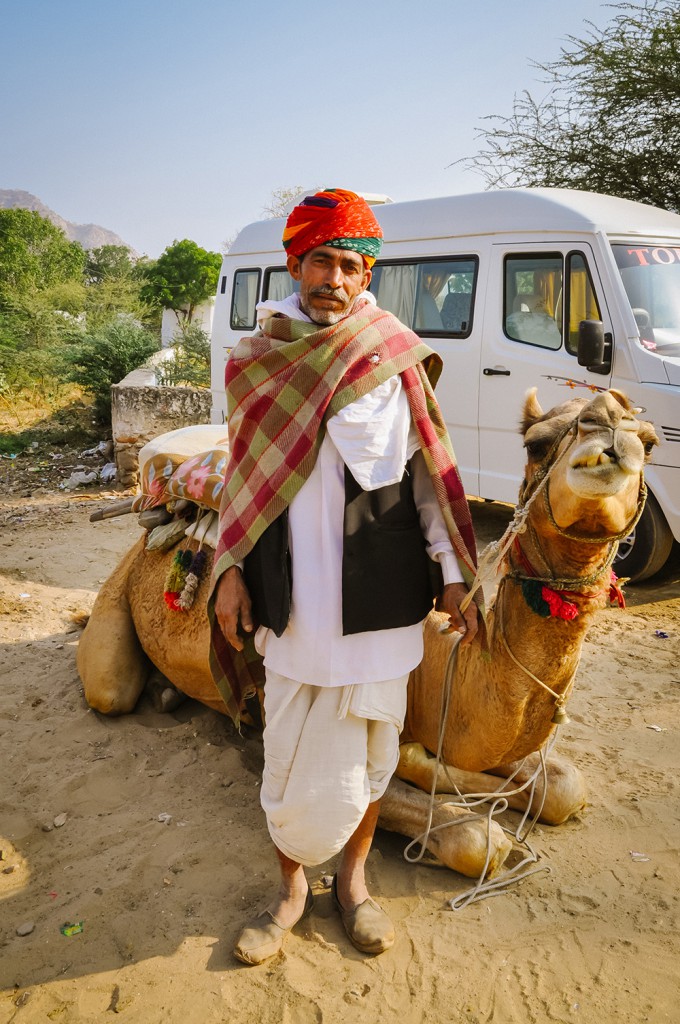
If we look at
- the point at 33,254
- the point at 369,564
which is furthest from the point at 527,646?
the point at 33,254

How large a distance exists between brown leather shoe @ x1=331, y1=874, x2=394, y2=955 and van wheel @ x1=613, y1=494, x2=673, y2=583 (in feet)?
12.9

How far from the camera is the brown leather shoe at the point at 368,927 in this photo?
2.51 metres

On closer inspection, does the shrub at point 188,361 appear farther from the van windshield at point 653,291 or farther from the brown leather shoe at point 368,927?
the brown leather shoe at point 368,927

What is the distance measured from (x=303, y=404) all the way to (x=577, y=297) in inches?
177

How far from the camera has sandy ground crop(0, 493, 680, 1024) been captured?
2.38m

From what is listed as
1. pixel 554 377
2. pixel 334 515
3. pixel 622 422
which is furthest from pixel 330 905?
pixel 554 377

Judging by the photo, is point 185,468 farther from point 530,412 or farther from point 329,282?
point 530,412

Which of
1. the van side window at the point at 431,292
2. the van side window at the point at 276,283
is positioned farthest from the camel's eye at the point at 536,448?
the van side window at the point at 276,283

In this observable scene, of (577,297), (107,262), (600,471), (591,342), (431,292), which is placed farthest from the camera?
(107,262)

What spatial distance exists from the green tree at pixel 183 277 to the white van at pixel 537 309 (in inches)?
954

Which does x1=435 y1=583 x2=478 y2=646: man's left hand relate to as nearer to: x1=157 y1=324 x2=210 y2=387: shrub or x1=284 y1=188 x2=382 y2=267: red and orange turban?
x1=284 y1=188 x2=382 y2=267: red and orange turban

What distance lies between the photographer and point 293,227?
2.41 meters

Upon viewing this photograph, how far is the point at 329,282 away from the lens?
92.9 inches

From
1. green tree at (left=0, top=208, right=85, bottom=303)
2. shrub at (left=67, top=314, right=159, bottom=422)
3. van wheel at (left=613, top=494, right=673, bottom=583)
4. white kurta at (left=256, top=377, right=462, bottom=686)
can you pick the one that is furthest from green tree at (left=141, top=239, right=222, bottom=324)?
white kurta at (left=256, top=377, right=462, bottom=686)
